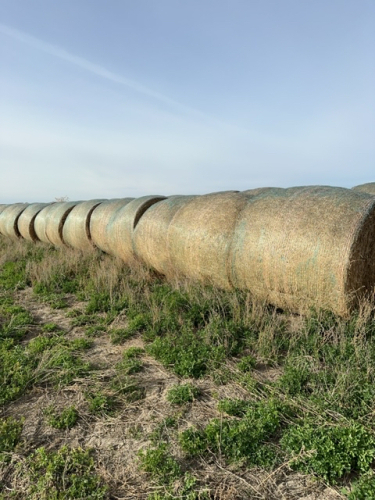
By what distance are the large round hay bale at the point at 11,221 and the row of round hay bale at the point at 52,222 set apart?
2.22m

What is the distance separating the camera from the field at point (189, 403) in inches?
107

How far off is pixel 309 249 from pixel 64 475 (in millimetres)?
3760

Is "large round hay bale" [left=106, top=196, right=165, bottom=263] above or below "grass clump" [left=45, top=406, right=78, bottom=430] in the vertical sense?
above

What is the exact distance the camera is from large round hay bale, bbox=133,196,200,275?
7809 millimetres

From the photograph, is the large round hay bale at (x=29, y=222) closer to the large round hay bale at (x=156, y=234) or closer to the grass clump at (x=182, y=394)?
the large round hay bale at (x=156, y=234)

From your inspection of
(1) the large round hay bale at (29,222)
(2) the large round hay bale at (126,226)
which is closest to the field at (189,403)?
(2) the large round hay bale at (126,226)

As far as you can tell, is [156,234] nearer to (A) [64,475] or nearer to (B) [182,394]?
(B) [182,394]

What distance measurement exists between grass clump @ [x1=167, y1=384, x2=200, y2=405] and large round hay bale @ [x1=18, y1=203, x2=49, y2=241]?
14203 mm

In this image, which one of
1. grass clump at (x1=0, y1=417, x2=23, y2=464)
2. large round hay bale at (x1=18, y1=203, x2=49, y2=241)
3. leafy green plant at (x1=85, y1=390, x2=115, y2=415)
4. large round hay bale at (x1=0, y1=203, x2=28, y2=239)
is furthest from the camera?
large round hay bale at (x1=0, y1=203, x2=28, y2=239)

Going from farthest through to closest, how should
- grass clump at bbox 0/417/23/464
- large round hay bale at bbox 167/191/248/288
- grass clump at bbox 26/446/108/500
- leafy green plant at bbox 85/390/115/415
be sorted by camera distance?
large round hay bale at bbox 167/191/248/288
leafy green plant at bbox 85/390/115/415
grass clump at bbox 0/417/23/464
grass clump at bbox 26/446/108/500

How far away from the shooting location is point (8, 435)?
3.21 metres

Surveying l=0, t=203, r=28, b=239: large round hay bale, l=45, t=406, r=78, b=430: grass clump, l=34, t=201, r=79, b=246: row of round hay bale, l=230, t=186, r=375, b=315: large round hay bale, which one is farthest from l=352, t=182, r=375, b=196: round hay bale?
l=0, t=203, r=28, b=239: large round hay bale

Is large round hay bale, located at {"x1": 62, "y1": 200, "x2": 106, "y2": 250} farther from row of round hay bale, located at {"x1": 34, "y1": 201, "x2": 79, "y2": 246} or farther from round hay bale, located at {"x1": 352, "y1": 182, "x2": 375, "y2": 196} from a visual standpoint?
round hay bale, located at {"x1": 352, "y1": 182, "x2": 375, "y2": 196}

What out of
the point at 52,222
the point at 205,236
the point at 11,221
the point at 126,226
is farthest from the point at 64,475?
the point at 11,221
